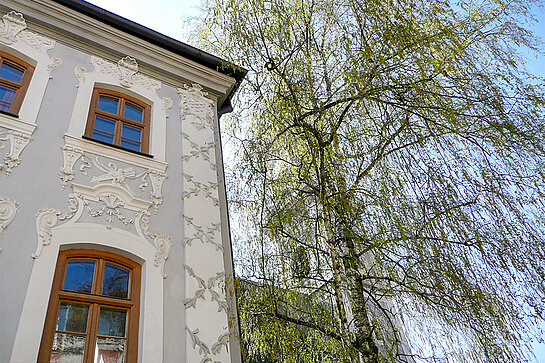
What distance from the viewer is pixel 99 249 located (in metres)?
4.78

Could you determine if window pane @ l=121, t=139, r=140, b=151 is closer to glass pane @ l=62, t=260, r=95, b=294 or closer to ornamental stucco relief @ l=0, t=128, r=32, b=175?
ornamental stucco relief @ l=0, t=128, r=32, b=175

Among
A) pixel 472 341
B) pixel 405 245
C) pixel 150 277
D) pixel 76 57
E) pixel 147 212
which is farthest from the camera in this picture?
pixel 76 57

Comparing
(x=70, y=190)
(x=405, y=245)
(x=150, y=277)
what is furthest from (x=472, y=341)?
(x=70, y=190)

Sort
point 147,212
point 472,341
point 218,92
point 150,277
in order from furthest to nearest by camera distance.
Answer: point 218,92 < point 147,212 < point 150,277 < point 472,341

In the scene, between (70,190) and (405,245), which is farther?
(70,190)

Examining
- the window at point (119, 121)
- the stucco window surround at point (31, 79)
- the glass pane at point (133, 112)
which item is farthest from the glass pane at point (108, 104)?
the stucco window surround at point (31, 79)

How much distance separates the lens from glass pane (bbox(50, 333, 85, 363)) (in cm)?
387

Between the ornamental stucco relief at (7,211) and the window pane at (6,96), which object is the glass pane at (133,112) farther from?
the ornamental stucco relief at (7,211)

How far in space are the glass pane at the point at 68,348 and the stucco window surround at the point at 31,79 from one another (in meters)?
2.07

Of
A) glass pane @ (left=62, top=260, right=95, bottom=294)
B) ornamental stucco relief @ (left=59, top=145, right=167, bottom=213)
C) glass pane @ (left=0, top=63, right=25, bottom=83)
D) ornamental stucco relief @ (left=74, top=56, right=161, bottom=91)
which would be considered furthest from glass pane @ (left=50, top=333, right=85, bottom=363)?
ornamental stucco relief @ (left=74, top=56, right=161, bottom=91)

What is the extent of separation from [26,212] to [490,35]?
5.91 metres

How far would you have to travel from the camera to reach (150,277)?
4.85 m

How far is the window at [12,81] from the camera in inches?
213

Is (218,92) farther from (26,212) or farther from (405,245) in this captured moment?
(405,245)
